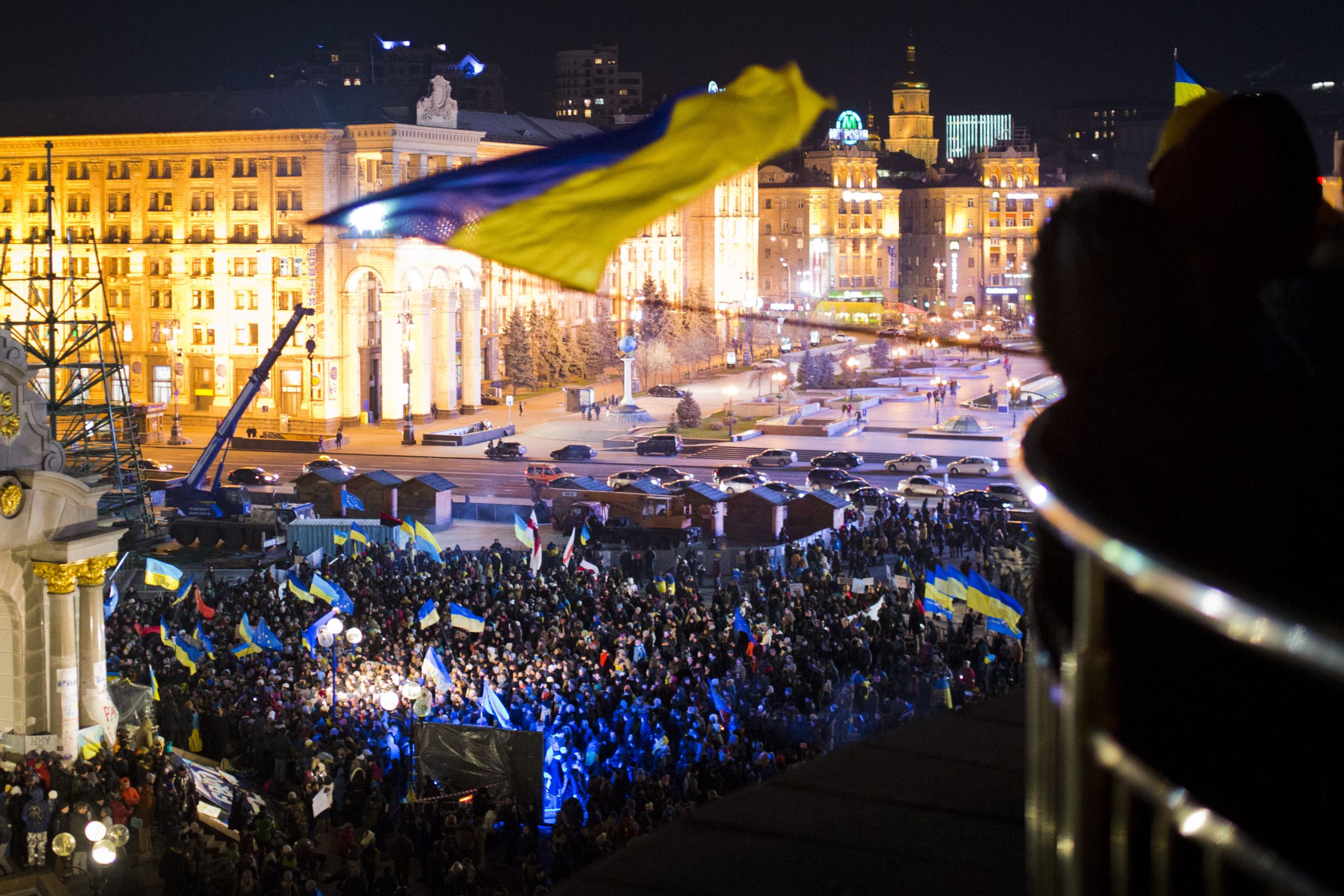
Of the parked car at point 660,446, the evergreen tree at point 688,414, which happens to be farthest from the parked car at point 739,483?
the evergreen tree at point 688,414

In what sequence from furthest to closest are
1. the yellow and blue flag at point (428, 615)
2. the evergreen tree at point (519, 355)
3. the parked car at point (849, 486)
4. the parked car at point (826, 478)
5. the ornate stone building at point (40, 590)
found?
the evergreen tree at point (519, 355)
the parked car at point (826, 478)
the parked car at point (849, 486)
the yellow and blue flag at point (428, 615)
the ornate stone building at point (40, 590)

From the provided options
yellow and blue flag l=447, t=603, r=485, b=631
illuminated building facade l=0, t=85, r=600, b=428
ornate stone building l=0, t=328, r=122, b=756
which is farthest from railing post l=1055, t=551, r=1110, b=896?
illuminated building facade l=0, t=85, r=600, b=428

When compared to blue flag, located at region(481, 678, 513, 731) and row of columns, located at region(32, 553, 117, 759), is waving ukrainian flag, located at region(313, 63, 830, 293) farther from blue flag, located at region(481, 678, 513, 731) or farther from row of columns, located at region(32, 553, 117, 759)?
row of columns, located at region(32, 553, 117, 759)

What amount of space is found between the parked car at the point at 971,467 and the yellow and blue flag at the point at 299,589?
24228mm

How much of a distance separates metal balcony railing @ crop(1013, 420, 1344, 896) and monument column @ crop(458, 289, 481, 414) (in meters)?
57.6

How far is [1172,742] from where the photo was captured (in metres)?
2.00

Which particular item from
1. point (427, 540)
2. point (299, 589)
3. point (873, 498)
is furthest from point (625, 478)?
point (299, 589)

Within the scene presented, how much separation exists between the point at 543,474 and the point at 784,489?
317 inches

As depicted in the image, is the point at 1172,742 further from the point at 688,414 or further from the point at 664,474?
the point at 688,414

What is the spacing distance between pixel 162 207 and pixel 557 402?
18.3 meters

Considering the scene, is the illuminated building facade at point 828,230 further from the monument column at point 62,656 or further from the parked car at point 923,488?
the monument column at point 62,656

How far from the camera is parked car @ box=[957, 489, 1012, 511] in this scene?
1373 inches

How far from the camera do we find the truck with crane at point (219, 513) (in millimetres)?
33500

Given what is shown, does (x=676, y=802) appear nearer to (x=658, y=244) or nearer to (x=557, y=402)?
(x=557, y=402)
